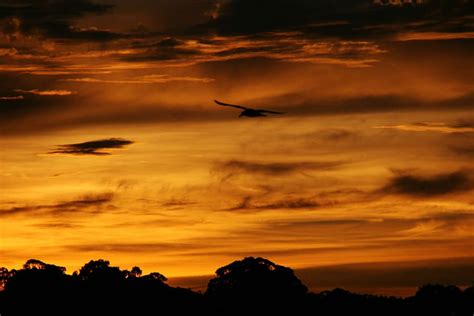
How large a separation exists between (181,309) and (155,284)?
15.2 meters

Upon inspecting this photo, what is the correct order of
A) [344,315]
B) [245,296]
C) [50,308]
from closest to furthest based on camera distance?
[50,308] < [344,315] < [245,296]

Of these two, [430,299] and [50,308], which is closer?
[50,308]

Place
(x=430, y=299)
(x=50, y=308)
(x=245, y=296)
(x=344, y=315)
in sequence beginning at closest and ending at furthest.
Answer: (x=50, y=308) → (x=344, y=315) → (x=430, y=299) → (x=245, y=296)

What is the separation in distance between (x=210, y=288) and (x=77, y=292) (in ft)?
110

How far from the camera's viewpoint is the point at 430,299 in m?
150

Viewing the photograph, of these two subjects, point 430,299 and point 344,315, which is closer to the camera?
point 344,315

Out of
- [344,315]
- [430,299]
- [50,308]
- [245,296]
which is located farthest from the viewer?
[245,296]

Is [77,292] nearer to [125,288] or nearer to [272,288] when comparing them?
[125,288]

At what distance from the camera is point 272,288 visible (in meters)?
164

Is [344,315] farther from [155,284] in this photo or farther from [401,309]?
[155,284]

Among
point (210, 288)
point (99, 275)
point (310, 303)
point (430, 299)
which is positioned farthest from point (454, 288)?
point (99, 275)

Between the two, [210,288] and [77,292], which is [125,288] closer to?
[77,292]

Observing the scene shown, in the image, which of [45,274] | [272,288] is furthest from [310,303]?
[45,274]

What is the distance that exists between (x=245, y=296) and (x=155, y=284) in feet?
52.2
